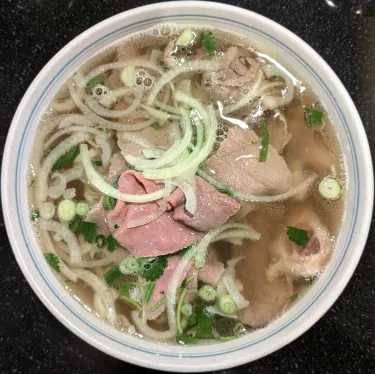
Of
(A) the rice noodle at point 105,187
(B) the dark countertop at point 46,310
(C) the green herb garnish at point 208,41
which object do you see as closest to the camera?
(A) the rice noodle at point 105,187

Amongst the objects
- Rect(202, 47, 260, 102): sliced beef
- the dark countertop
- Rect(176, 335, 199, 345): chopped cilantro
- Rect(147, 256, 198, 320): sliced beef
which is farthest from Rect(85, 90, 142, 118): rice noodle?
Rect(176, 335, 199, 345): chopped cilantro

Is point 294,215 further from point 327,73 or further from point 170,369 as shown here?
point 170,369

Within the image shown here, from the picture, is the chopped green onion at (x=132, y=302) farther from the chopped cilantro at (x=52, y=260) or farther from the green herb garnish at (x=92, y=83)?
the green herb garnish at (x=92, y=83)

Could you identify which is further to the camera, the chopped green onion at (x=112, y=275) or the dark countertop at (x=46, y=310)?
the dark countertop at (x=46, y=310)

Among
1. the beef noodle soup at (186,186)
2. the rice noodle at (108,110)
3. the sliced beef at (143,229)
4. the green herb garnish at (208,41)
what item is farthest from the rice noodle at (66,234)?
the green herb garnish at (208,41)

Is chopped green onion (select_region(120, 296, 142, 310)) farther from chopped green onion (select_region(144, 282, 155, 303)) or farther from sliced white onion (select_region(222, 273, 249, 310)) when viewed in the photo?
sliced white onion (select_region(222, 273, 249, 310))

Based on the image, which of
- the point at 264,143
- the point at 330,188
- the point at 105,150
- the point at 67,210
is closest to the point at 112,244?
the point at 67,210
